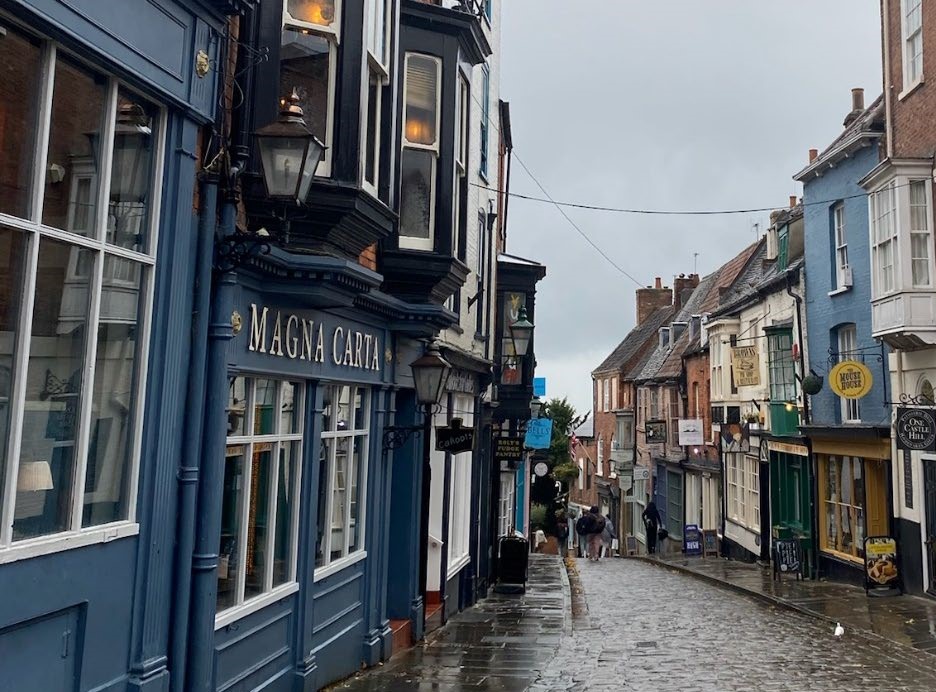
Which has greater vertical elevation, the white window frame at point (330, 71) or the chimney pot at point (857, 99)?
the chimney pot at point (857, 99)

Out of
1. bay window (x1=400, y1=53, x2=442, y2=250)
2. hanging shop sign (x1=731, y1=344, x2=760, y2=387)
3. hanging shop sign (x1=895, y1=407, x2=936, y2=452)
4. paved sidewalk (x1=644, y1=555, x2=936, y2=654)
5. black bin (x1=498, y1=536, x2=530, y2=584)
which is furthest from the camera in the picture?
hanging shop sign (x1=731, y1=344, x2=760, y2=387)

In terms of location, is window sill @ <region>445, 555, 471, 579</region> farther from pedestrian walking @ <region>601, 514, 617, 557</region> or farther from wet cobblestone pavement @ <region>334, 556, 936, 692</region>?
pedestrian walking @ <region>601, 514, 617, 557</region>

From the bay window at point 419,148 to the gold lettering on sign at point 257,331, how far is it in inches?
156

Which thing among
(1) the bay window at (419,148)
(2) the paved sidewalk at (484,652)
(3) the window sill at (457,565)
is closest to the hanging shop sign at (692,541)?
(2) the paved sidewalk at (484,652)

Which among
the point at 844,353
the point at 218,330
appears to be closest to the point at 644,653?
the point at 218,330

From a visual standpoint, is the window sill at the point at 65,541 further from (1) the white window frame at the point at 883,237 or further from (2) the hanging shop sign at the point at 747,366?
(2) the hanging shop sign at the point at 747,366

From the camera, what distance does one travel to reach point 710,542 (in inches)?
1284

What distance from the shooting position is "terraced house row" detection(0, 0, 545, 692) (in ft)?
15.5

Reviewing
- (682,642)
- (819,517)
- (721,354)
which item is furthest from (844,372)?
(721,354)

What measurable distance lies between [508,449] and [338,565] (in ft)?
34.2

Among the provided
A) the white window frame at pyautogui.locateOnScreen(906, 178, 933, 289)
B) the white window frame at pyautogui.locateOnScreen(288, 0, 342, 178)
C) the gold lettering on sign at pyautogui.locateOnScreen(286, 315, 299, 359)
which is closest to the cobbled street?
the gold lettering on sign at pyautogui.locateOnScreen(286, 315, 299, 359)

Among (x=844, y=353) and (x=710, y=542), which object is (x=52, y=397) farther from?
(x=710, y=542)

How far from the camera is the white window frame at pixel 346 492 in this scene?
8.93 meters

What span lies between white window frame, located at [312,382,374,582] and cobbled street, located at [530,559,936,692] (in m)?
2.40
